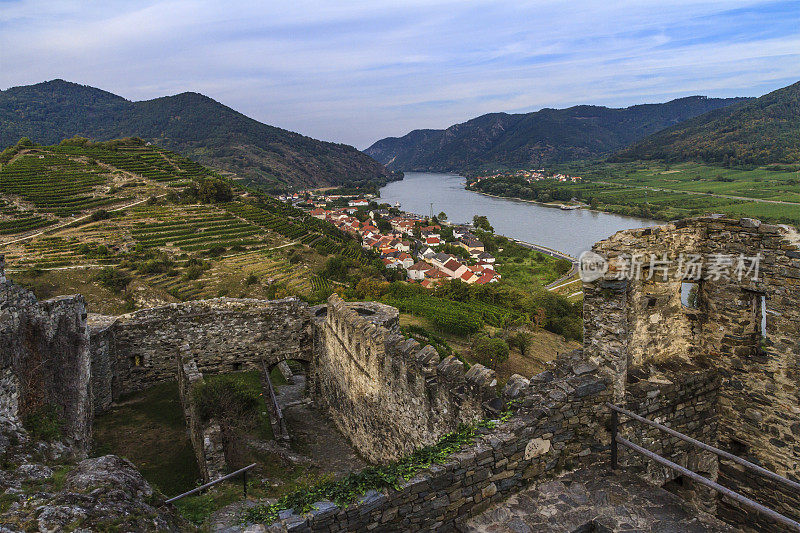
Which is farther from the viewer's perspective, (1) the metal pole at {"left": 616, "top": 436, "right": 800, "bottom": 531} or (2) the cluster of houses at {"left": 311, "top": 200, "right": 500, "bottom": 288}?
(2) the cluster of houses at {"left": 311, "top": 200, "right": 500, "bottom": 288}

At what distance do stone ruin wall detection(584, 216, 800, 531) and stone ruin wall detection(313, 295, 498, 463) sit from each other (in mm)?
1869

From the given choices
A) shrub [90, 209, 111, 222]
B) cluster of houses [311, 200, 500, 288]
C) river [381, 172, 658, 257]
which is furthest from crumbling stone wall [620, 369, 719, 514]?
shrub [90, 209, 111, 222]

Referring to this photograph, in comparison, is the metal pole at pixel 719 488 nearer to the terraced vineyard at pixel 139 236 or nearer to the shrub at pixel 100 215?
the terraced vineyard at pixel 139 236

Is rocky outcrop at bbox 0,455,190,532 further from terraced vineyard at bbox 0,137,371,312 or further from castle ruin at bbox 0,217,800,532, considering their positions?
terraced vineyard at bbox 0,137,371,312

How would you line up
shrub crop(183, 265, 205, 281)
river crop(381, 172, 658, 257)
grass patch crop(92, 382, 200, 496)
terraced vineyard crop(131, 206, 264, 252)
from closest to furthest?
grass patch crop(92, 382, 200, 496), shrub crop(183, 265, 205, 281), terraced vineyard crop(131, 206, 264, 252), river crop(381, 172, 658, 257)

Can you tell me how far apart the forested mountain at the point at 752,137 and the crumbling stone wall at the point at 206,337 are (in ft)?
445

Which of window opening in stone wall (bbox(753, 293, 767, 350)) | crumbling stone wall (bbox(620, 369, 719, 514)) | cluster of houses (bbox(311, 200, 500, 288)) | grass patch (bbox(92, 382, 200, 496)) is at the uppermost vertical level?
window opening in stone wall (bbox(753, 293, 767, 350))

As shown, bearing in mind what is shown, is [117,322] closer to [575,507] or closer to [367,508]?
[367,508]

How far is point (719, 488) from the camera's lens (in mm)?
4305

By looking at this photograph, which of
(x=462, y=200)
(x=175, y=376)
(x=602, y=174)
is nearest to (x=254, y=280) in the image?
(x=175, y=376)

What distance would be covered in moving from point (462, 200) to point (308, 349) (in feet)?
485

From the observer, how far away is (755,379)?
19.9 feet

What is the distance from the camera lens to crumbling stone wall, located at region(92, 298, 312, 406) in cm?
1184

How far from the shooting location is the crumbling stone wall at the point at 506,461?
4309mm
